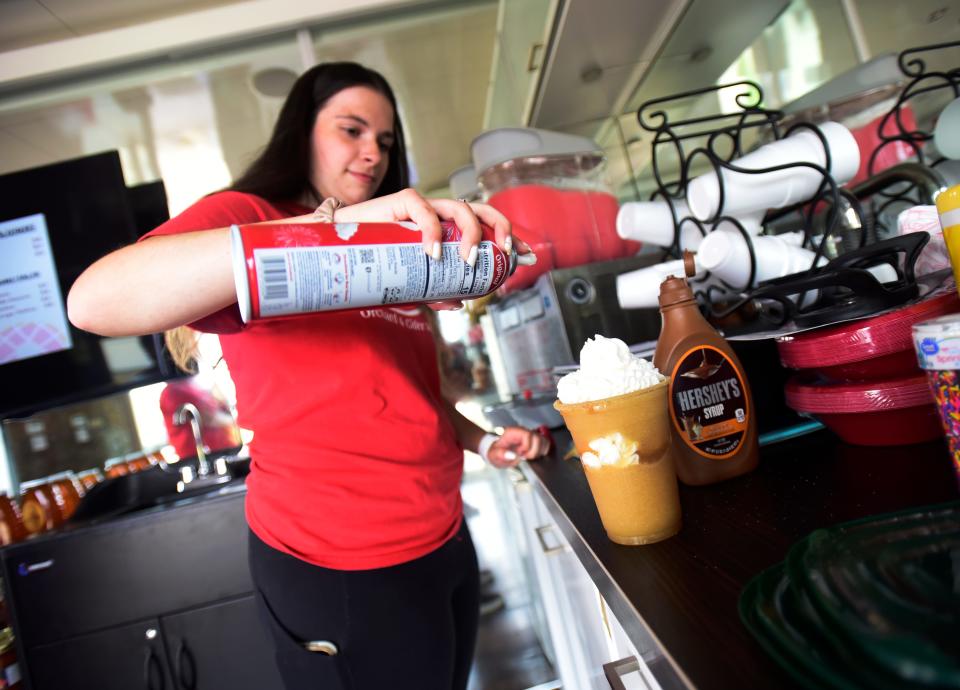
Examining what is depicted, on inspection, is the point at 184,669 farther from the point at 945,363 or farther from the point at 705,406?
the point at 945,363

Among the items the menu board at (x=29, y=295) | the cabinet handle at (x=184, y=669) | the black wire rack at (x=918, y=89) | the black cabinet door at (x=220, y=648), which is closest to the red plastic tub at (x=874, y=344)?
the black wire rack at (x=918, y=89)

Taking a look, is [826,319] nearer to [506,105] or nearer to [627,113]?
[627,113]

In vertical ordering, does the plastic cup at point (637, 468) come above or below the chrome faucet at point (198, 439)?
below

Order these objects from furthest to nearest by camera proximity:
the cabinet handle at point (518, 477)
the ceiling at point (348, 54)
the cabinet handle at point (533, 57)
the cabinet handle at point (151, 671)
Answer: the cabinet handle at point (533, 57) → the cabinet handle at point (151, 671) → the ceiling at point (348, 54) → the cabinet handle at point (518, 477)

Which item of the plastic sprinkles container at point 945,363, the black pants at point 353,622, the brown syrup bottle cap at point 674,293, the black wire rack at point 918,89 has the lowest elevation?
the black pants at point 353,622

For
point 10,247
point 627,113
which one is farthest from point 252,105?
point 627,113

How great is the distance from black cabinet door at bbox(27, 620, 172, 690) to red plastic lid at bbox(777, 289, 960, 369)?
71.2 inches

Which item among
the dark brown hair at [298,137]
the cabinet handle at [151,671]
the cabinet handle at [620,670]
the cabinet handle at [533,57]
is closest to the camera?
the cabinet handle at [620,670]

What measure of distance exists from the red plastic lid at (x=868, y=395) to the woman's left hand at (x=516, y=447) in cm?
45

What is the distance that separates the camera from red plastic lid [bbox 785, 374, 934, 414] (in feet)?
1.83

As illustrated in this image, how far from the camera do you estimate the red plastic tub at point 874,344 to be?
0.56 metres

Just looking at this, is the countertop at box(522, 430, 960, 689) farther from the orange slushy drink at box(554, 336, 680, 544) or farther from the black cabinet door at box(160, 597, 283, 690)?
the black cabinet door at box(160, 597, 283, 690)

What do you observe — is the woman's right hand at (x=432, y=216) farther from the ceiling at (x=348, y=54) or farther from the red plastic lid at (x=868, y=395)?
the ceiling at (x=348, y=54)

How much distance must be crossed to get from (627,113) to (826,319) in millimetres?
1475
